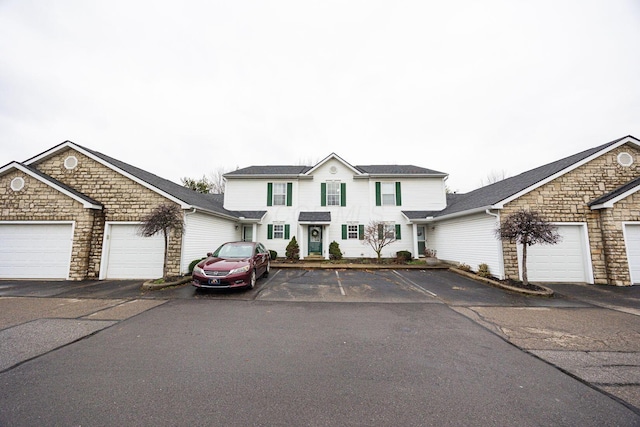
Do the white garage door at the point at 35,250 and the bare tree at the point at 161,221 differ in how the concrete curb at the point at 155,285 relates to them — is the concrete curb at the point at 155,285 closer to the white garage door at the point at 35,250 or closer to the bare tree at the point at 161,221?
the bare tree at the point at 161,221

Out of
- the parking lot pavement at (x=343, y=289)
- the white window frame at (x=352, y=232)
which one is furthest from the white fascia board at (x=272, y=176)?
the parking lot pavement at (x=343, y=289)

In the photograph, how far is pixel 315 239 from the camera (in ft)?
53.9

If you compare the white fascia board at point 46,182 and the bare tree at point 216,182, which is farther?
the bare tree at point 216,182

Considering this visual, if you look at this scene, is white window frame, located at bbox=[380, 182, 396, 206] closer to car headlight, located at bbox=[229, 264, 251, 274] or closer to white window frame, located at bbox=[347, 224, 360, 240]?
white window frame, located at bbox=[347, 224, 360, 240]

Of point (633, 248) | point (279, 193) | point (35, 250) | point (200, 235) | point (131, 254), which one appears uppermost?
point (279, 193)

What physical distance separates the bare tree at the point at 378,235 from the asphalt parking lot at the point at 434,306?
14.3 feet

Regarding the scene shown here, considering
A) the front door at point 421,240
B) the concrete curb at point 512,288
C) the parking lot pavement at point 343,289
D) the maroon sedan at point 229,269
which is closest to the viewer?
the parking lot pavement at point 343,289

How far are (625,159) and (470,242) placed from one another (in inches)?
274

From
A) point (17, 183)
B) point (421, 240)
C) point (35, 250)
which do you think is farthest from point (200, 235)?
point (421, 240)

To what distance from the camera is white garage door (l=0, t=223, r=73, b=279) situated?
9.67 meters

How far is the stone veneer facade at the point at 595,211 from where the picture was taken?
9.34 meters

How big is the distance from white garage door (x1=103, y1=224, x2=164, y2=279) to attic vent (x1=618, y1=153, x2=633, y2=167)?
65.7 ft

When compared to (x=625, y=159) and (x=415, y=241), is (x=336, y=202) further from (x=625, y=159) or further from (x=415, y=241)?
(x=625, y=159)

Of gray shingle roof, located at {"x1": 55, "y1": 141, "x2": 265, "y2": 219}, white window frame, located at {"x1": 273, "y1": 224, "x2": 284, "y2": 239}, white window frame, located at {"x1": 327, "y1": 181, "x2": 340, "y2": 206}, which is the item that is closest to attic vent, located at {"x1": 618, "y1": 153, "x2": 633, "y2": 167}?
white window frame, located at {"x1": 327, "y1": 181, "x2": 340, "y2": 206}
